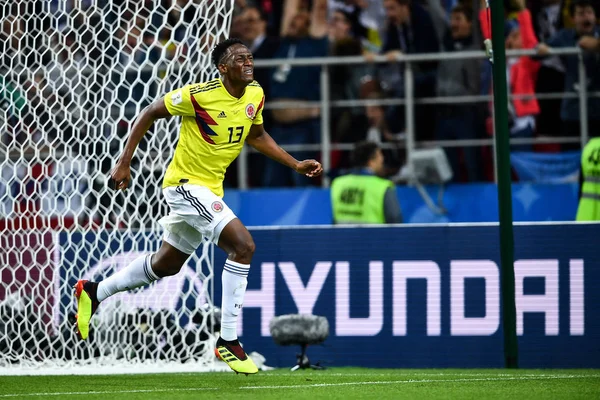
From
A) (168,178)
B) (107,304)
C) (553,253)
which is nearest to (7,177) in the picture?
(107,304)

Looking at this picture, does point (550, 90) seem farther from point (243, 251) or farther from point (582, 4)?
point (243, 251)

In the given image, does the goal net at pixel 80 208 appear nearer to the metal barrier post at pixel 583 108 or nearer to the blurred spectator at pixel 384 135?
the blurred spectator at pixel 384 135

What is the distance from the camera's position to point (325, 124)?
1107cm

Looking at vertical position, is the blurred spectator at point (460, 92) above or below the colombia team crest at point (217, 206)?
above

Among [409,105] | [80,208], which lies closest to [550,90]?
[409,105]

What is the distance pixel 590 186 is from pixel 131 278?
4094 millimetres

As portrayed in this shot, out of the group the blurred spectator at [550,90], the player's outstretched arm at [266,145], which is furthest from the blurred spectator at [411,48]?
the player's outstretched arm at [266,145]

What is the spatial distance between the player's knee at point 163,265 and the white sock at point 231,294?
59 centimetres

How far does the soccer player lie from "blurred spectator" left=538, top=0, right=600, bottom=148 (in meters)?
4.43

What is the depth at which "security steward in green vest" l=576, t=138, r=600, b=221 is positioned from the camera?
9.28 m

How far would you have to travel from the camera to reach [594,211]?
925 centimetres

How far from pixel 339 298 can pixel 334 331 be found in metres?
0.26

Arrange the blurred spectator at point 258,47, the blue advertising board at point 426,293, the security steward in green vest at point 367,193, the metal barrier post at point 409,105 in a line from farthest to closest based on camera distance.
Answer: the blurred spectator at point 258,47 → the metal barrier post at point 409,105 → the security steward in green vest at point 367,193 → the blue advertising board at point 426,293

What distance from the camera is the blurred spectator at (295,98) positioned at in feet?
37.4
